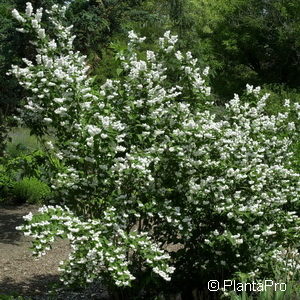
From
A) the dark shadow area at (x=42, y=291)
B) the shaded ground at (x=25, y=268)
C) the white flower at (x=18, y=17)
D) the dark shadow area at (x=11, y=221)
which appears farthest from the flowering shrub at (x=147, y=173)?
the dark shadow area at (x=11, y=221)

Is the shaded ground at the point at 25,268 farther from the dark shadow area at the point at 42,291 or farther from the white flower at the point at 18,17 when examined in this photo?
the white flower at the point at 18,17

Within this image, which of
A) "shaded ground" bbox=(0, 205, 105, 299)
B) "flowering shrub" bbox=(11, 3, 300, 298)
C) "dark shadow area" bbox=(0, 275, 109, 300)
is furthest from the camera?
"shaded ground" bbox=(0, 205, 105, 299)

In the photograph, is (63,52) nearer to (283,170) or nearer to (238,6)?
(283,170)

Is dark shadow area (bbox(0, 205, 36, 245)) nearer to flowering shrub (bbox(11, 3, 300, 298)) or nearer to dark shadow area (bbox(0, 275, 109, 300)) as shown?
dark shadow area (bbox(0, 275, 109, 300))

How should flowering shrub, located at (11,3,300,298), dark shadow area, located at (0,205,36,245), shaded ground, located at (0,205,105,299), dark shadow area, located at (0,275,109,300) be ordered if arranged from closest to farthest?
flowering shrub, located at (11,3,300,298) < dark shadow area, located at (0,275,109,300) < shaded ground, located at (0,205,105,299) < dark shadow area, located at (0,205,36,245)

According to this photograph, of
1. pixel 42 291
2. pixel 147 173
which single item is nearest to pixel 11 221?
pixel 42 291

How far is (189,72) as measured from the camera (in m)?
4.82

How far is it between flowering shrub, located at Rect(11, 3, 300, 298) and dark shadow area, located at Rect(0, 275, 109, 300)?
1058 mm

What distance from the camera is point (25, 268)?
21.6ft

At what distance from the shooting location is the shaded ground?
572 cm

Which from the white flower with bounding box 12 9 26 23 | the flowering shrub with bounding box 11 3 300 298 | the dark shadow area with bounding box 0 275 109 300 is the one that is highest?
the white flower with bounding box 12 9 26 23

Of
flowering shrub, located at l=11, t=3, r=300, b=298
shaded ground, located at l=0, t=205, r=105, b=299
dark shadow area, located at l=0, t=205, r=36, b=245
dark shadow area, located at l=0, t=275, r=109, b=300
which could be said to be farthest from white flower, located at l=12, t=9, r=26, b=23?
dark shadow area, located at l=0, t=205, r=36, b=245

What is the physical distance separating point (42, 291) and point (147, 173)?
2311 mm

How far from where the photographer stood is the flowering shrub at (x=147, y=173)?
414 centimetres
